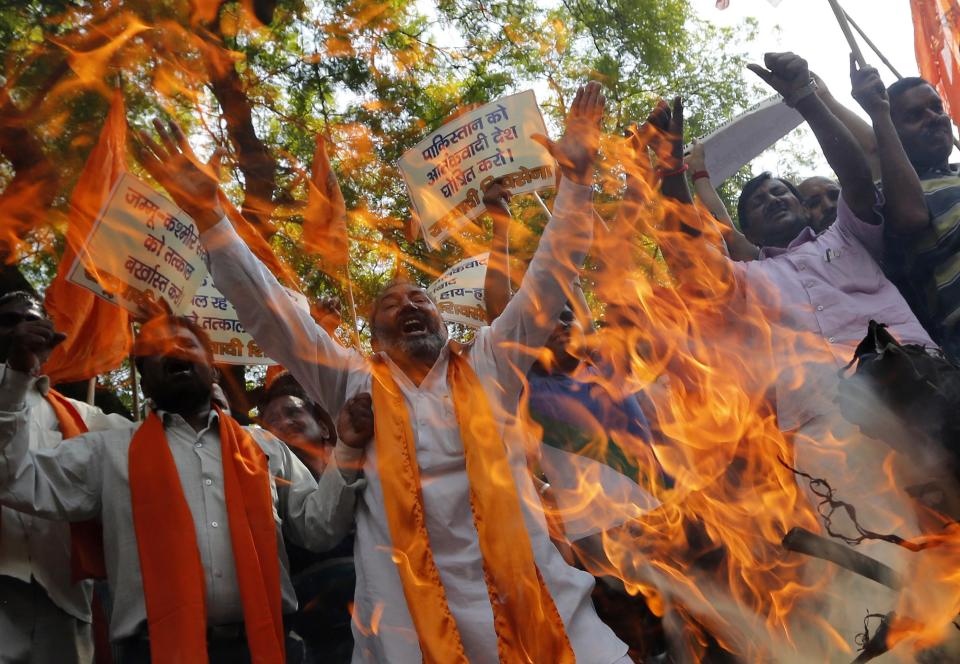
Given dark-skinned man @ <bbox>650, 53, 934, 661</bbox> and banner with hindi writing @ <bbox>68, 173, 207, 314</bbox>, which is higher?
banner with hindi writing @ <bbox>68, 173, 207, 314</bbox>

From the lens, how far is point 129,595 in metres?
3.19

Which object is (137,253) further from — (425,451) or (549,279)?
(549,279)

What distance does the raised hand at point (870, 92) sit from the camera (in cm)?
391

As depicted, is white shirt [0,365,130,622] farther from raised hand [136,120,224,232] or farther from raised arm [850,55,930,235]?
raised arm [850,55,930,235]

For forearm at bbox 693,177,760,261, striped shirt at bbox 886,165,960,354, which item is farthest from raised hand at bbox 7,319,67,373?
striped shirt at bbox 886,165,960,354

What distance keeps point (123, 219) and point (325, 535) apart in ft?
7.04

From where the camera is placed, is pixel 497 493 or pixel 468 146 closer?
pixel 497 493

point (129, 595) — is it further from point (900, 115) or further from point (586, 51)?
point (586, 51)

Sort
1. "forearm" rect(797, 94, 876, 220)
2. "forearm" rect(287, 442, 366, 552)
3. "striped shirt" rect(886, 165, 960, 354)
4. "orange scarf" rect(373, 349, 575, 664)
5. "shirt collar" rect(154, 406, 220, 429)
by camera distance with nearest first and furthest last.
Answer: "orange scarf" rect(373, 349, 575, 664)
"forearm" rect(287, 442, 366, 552)
"shirt collar" rect(154, 406, 220, 429)
"striped shirt" rect(886, 165, 960, 354)
"forearm" rect(797, 94, 876, 220)

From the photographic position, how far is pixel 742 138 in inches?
206

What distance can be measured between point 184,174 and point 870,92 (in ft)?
9.28

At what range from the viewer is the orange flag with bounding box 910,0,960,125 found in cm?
634

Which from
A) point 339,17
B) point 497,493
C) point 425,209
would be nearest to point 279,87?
point 339,17

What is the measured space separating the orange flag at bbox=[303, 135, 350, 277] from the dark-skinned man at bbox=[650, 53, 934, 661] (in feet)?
5.34
